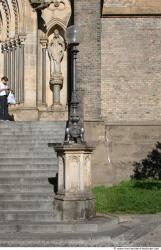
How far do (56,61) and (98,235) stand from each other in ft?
35.1

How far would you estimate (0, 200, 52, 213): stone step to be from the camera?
1222 centimetres

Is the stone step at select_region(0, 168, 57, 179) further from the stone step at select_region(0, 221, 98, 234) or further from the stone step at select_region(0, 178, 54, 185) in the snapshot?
the stone step at select_region(0, 221, 98, 234)

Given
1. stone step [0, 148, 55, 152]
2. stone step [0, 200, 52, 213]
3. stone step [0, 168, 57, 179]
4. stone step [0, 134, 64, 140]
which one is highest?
stone step [0, 134, 64, 140]

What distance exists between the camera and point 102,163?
707 inches

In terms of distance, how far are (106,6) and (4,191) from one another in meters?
8.27

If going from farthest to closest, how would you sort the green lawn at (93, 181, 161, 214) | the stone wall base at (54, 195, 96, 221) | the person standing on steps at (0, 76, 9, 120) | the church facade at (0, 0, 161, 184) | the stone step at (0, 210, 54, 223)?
the person standing on steps at (0, 76, 9, 120), the church facade at (0, 0, 161, 184), the green lawn at (93, 181, 161, 214), the stone wall base at (54, 195, 96, 221), the stone step at (0, 210, 54, 223)

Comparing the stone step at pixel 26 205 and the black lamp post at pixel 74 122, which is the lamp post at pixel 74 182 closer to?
the black lamp post at pixel 74 122

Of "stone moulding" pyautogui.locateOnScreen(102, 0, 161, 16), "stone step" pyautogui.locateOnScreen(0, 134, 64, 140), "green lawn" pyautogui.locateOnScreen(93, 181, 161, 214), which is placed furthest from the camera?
"stone moulding" pyautogui.locateOnScreen(102, 0, 161, 16)

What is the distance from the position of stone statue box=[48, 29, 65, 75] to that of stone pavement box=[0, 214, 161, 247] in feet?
30.6

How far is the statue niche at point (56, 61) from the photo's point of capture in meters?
20.5

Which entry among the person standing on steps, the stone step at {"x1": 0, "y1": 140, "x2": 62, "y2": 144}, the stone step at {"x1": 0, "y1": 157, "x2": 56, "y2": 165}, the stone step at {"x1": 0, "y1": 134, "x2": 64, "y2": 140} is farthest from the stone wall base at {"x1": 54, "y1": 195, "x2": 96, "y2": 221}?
the person standing on steps

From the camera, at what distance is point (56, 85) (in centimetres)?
2048

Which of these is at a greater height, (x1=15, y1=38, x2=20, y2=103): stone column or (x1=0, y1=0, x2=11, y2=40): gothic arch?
(x1=0, y1=0, x2=11, y2=40): gothic arch

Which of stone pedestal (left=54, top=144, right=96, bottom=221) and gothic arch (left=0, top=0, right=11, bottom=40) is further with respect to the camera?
gothic arch (left=0, top=0, right=11, bottom=40)
